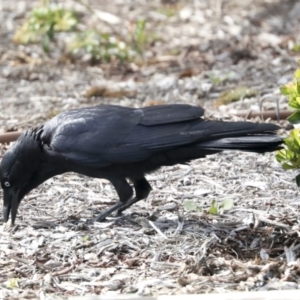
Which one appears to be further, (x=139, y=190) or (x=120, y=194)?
(x=139, y=190)

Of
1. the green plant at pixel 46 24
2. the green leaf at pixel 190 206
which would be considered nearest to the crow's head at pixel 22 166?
the green leaf at pixel 190 206

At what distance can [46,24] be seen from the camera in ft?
33.7

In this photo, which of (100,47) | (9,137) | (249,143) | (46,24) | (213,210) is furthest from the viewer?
(46,24)

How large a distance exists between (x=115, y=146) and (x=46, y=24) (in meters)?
5.36

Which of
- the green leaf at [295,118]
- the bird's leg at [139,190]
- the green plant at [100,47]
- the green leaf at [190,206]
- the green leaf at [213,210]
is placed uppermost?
the green plant at [100,47]

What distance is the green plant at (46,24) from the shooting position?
400 inches

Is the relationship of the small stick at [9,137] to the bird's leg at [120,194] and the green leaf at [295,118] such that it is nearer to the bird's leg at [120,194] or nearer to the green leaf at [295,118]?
the bird's leg at [120,194]

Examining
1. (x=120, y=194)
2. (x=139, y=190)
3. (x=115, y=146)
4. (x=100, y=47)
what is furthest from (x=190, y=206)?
(x=100, y=47)

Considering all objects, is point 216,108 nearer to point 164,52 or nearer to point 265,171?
point 265,171

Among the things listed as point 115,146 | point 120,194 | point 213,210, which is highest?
point 115,146

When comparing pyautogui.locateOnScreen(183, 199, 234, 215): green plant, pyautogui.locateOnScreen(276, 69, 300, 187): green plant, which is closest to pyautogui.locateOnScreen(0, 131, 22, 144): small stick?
pyautogui.locateOnScreen(183, 199, 234, 215): green plant

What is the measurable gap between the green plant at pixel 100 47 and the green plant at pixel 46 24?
30cm

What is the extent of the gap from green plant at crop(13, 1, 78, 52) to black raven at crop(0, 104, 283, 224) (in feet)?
15.8

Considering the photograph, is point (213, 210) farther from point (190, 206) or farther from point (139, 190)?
point (139, 190)
